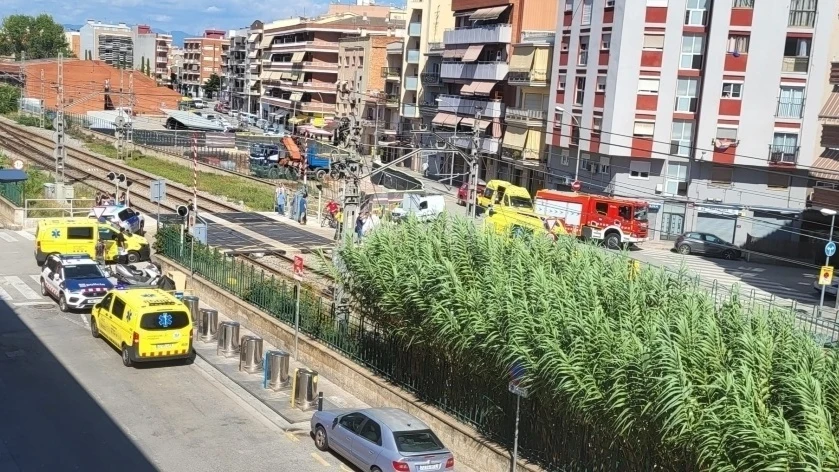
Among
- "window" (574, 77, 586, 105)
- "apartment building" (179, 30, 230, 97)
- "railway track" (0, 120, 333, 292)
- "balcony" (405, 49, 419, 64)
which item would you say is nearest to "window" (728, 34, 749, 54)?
"window" (574, 77, 586, 105)

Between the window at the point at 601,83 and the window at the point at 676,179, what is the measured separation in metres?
5.56

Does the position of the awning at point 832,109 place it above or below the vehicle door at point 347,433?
above

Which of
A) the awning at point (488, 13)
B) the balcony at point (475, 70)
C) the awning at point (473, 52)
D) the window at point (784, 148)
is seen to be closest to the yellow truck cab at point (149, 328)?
the window at point (784, 148)

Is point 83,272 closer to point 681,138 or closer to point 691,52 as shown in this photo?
point 681,138

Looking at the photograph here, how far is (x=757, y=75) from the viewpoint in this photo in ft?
156

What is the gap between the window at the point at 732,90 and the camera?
157 ft

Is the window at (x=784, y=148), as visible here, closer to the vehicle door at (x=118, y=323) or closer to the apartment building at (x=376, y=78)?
the vehicle door at (x=118, y=323)

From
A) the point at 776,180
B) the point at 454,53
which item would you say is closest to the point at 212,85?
the point at 454,53

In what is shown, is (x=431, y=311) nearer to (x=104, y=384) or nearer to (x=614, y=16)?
(x=104, y=384)

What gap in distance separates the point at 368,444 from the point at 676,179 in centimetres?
3847

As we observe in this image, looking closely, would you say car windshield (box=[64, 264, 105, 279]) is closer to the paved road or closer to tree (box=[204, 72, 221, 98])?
the paved road

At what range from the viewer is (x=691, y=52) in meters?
48.7

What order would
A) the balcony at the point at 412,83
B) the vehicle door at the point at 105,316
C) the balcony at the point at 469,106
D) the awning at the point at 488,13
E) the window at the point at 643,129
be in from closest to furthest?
the vehicle door at the point at 105,316, the window at the point at 643,129, the balcony at the point at 469,106, the awning at the point at 488,13, the balcony at the point at 412,83

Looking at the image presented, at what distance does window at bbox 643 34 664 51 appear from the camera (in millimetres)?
48812
